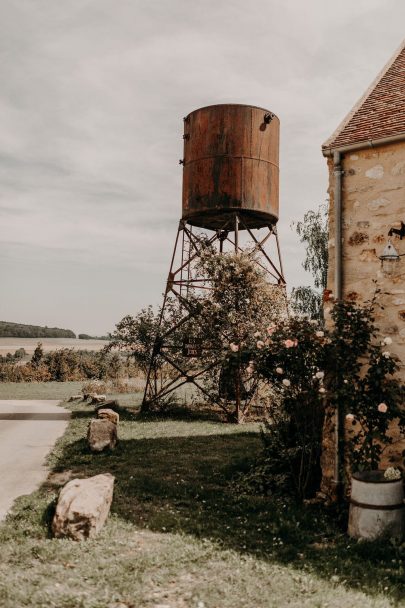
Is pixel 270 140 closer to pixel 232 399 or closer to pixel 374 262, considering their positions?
pixel 232 399

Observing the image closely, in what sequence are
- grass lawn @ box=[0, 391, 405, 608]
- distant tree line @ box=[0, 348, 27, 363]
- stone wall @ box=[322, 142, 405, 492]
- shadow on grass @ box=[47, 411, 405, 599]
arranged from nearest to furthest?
grass lawn @ box=[0, 391, 405, 608] < shadow on grass @ box=[47, 411, 405, 599] < stone wall @ box=[322, 142, 405, 492] < distant tree line @ box=[0, 348, 27, 363]

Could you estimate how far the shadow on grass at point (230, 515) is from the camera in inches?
190

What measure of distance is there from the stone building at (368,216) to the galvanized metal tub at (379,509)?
762mm

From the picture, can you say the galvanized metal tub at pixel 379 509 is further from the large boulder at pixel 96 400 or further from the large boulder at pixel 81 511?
the large boulder at pixel 96 400

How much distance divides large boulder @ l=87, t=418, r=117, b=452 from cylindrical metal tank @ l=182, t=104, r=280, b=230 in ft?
22.1

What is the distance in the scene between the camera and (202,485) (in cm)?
735

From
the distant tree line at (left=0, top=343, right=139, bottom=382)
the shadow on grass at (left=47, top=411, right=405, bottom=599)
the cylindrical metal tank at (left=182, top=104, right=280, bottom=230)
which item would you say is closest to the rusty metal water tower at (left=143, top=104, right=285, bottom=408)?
the cylindrical metal tank at (left=182, top=104, right=280, bottom=230)

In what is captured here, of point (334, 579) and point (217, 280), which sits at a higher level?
point (217, 280)

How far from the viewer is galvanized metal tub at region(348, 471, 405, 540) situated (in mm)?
5266

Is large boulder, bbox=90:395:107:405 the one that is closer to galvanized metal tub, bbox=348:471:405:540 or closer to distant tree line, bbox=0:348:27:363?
galvanized metal tub, bbox=348:471:405:540

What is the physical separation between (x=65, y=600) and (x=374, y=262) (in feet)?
15.9

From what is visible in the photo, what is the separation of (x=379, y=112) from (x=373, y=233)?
1.95 meters

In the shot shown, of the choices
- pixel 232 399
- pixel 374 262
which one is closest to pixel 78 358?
pixel 232 399

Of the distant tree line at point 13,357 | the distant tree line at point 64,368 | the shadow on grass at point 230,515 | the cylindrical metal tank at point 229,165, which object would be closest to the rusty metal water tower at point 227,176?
the cylindrical metal tank at point 229,165
